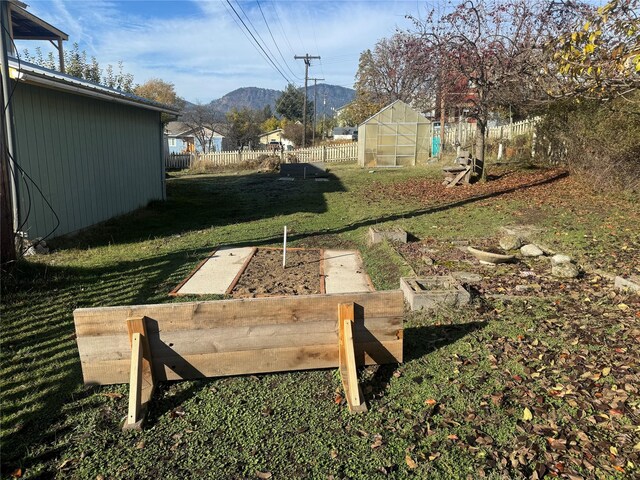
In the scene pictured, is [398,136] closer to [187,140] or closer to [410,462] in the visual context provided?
[410,462]

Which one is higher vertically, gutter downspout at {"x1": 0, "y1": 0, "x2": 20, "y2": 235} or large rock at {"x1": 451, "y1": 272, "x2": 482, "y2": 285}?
gutter downspout at {"x1": 0, "y1": 0, "x2": 20, "y2": 235}

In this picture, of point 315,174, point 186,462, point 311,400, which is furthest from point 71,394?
point 315,174

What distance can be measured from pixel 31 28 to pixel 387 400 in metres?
16.4

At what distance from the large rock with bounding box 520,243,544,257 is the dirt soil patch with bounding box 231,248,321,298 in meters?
2.95

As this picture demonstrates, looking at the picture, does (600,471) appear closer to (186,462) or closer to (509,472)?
(509,472)

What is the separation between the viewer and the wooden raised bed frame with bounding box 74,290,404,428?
326 cm

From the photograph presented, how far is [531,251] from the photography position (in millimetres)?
6723

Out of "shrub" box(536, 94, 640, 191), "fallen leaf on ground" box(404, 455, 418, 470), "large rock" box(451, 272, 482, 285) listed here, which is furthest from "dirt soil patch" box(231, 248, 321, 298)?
"shrub" box(536, 94, 640, 191)

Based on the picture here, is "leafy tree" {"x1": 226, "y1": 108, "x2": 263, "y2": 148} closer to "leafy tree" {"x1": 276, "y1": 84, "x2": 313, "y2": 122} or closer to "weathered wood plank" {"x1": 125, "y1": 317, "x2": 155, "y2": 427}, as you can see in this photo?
"leafy tree" {"x1": 276, "y1": 84, "x2": 313, "y2": 122}

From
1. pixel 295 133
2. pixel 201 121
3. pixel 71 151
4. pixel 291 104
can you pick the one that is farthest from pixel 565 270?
pixel 291 104

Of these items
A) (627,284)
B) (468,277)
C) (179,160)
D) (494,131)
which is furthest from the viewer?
(179,160)

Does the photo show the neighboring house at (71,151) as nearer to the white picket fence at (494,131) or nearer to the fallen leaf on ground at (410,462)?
the fallen leaf on ground at (410,462)

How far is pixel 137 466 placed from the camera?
2.61m

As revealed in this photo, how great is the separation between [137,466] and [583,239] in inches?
279
